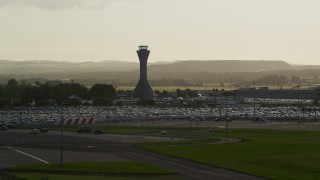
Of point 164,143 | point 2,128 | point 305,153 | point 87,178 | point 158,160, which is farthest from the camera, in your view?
point 2,128

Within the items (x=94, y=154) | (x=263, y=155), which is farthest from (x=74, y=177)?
(x=263, y=155)

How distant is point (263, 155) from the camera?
52.3 metres

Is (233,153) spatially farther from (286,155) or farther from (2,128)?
(2,128)

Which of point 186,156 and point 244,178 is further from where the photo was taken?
point 186,156

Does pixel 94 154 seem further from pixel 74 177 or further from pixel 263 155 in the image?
pixel 263 155

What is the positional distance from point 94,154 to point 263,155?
16250mm

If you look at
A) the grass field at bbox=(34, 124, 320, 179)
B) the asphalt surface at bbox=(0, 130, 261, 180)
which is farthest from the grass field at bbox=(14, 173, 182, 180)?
the grass field at bbox=(34, 124, 320, 179)

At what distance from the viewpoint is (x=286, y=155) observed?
52094mm

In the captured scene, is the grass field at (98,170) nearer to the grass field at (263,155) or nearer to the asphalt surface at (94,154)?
the asphalt surface at (94,154)

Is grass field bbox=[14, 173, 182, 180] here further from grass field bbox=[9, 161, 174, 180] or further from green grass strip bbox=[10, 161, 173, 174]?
green grass strip bbox=[10, 161, 173, 174]

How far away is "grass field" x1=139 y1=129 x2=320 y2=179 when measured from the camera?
42.2 meters

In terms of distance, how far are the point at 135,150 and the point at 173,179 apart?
19.2 metres

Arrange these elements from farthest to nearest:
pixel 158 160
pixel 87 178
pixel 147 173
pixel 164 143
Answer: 1. pixel 164 143
2. pixel 158 160
3. pixel 147 173
4. pixel 87 178

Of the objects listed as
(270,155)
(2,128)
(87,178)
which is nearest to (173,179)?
(87,178)
